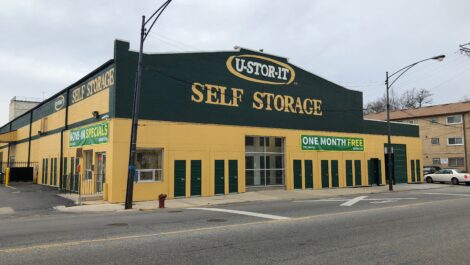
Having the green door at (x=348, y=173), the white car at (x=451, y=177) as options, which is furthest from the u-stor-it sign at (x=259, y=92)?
the white car at (x=451, y=177)

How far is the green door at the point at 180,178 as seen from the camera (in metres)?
21.8

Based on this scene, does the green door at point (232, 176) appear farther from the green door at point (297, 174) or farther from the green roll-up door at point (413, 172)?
the green roll-up door at point (413, 172)

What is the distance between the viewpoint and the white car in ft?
115

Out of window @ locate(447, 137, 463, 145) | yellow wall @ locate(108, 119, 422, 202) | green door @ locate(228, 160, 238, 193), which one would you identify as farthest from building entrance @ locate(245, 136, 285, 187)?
window @ locate(447, 137, 463, 145)

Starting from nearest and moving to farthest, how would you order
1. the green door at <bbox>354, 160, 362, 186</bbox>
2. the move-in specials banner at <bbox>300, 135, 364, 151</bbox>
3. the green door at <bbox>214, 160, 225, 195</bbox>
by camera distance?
the green door at <bbox>214, 160, 225, 195</bbox> → the move-in specials banner at <bbox>300, 135, 364, 151</bbox> → the green door at <bbox>354, 160, 362, 186</bbox>

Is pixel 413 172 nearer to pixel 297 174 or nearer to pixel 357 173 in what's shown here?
pixel 357 173

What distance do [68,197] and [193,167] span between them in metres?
6.94

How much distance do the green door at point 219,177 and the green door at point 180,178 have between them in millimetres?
2152

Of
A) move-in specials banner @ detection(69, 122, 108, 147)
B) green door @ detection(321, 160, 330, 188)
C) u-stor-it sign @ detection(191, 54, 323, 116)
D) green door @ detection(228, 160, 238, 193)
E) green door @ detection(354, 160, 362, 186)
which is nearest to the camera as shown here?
move-in specials banner @ detection(69, 122, 108, 147)

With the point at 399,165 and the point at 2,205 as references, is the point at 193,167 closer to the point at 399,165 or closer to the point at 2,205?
the point at 2,205

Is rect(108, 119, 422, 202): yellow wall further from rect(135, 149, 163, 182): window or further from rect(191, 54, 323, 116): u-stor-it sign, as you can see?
rect(191, 54, 323, 116): u-stor-it sign

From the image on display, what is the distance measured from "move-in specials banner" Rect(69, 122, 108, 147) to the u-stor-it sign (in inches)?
211

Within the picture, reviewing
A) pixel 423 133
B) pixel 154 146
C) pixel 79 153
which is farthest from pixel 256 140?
pixel 423 133

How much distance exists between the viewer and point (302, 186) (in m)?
27.8
